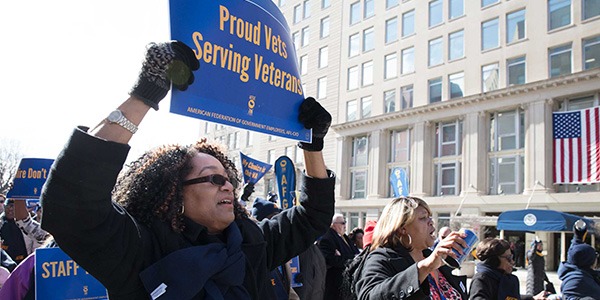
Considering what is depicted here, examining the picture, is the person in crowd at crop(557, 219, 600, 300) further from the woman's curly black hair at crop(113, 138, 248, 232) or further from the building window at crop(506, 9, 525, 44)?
the building window at crop(506, 9, 525, 44)

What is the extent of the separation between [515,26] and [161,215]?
29574 mm

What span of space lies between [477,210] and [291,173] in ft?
75.7

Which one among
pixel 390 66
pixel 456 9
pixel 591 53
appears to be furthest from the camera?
pixel 390 66

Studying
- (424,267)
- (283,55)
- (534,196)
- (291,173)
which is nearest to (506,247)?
(424,267)

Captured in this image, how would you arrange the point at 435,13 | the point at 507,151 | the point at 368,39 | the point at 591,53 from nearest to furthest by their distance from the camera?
the point at 591,53, the point at 507,151, the point at 435,13, the point at 368,39

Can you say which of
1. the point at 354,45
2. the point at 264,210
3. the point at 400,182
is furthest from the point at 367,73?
the point at 264,210

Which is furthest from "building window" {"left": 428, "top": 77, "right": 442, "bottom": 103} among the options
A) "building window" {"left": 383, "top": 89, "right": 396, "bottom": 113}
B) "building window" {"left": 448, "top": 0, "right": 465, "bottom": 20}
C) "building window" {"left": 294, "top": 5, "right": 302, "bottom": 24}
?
"building window" {"left": 294, "top": 5, "right": 302, "bottom": 24}

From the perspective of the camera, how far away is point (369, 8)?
36906mm

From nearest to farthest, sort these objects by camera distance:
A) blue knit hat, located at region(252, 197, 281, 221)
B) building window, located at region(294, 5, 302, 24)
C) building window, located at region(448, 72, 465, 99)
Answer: blue knit hat, located at region(252, 197, 281, 221) < building window, located at region(448, 72, 465, 99) < building window, located at region(294, 5, 302, 24)

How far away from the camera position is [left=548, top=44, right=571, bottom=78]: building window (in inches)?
993

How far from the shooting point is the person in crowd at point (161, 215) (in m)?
1.55

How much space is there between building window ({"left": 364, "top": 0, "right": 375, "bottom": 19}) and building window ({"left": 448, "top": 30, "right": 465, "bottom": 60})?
7.57 metres

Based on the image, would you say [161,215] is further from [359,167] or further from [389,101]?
[359,167]

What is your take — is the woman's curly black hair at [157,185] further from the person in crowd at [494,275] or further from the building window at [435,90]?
the building window at [435,90]
